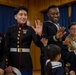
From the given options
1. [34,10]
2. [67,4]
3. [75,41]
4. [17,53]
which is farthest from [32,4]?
[17,53]

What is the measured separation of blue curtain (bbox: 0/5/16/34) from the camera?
5.85 metres

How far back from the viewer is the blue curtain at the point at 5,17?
5848 millimetres

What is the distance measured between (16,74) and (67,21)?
11.7ft

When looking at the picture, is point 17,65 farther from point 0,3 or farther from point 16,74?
point 0,3

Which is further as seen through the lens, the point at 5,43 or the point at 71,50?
the point at 71,50

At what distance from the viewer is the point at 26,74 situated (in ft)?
8.06

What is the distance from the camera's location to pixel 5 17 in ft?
19.5

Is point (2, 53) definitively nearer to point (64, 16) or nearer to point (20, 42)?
point (20, 42)

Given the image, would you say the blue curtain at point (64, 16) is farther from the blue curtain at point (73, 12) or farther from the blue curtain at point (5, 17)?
the blue curtain at point (5, 17)

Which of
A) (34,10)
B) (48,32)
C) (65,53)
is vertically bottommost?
(65,53)

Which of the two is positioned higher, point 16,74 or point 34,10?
point 34,10

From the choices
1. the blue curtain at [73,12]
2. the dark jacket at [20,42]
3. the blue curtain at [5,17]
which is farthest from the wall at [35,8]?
the dark jacket at [20,42]

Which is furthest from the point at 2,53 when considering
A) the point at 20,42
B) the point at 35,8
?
the point at 35,8

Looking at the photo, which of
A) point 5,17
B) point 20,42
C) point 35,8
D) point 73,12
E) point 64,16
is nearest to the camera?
point 20,42
